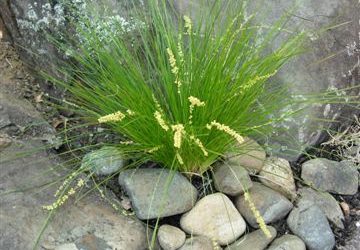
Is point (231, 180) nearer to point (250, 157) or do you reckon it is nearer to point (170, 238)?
point (250, 157)

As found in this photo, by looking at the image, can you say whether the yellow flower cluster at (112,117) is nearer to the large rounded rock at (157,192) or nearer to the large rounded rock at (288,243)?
the large rounded rock at (157,192)

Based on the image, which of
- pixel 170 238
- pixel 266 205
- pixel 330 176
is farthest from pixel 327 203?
Result: pixel 170 238

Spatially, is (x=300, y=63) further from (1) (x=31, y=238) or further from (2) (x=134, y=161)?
(1) (x=31, y=238)

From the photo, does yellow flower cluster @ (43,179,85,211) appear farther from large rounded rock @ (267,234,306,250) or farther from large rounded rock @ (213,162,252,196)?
large rounded rock @ (267,234,306,250)

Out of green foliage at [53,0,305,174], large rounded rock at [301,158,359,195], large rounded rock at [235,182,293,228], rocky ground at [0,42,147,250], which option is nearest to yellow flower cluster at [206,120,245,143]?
green foliage at [53,0,305,174]

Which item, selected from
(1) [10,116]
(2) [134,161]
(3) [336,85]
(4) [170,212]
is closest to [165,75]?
(2) [134,161]

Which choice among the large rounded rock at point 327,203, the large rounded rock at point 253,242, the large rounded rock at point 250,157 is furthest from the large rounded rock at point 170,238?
the large rounded rock at point 327,203
